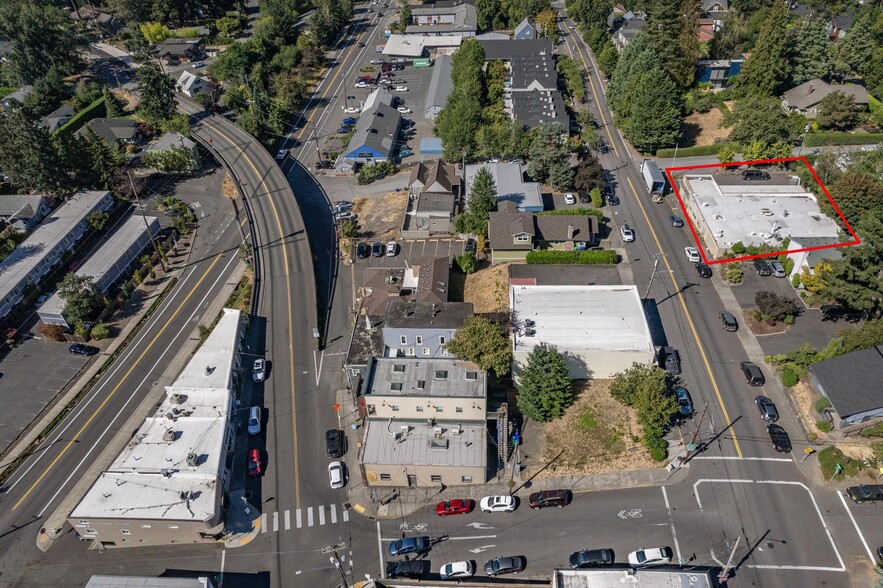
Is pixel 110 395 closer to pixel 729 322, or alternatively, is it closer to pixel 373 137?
pixel 373 137

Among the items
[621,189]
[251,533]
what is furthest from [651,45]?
[251,533]

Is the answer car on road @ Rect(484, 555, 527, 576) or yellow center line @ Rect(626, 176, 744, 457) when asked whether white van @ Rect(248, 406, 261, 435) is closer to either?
car on road @ Rect(484, 555, 527, 576)

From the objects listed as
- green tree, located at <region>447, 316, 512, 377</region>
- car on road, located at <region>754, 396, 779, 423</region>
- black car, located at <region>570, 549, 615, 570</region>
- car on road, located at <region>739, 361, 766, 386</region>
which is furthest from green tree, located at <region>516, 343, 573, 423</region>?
car on road, located at <region>739, 361, 766, 386</region>

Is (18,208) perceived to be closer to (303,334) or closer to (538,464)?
(303,334)

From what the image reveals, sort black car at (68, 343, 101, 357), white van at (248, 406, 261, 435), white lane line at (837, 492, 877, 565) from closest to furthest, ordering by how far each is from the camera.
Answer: white lane line at (837, 492, 877, 565)
white van at (248, 406, 261, 435)
black car at (68, 343, 101, 357)

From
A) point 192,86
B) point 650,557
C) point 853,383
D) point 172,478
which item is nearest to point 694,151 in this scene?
point 853,383
